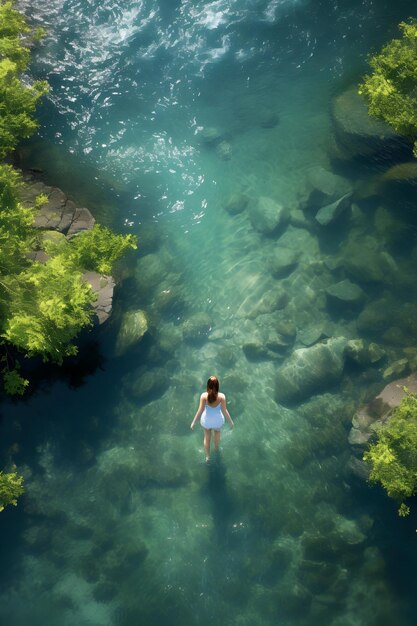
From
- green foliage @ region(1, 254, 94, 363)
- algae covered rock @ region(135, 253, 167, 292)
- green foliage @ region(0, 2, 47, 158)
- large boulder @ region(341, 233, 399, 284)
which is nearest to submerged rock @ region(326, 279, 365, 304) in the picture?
large boulder @ region(341, 233, 399, 284)

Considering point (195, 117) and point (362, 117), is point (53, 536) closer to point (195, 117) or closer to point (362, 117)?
point (195, 117)

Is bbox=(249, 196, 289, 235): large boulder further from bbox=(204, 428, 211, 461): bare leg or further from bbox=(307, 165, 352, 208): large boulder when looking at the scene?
bbox=(204, 428, 211, 461): bare leg

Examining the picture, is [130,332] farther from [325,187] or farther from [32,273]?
[325,187]

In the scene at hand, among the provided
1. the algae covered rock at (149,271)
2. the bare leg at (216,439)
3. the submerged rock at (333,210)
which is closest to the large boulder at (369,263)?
the submerged rock at (333,210)

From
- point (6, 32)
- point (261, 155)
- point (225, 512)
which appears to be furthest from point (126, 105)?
point (225, 512)

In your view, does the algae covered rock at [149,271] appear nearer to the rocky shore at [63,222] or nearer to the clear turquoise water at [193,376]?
the clear turquoise water at [193,376]

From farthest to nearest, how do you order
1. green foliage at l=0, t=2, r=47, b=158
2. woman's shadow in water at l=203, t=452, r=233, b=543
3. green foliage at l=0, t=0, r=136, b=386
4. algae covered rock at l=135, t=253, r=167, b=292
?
algae covered rock at l=135, t=253, r=167, b=292 < green foliage at l=0, t=2, r=47, b=158 < woman's shadow in water at l=203, t=452, r=233, b=543 < green foliage at l=0, t=0, r=136, b=386

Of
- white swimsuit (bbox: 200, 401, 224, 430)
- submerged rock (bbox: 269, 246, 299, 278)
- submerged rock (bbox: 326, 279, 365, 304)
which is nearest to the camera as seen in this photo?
white swimsuit (bbox: 200, 401, 224, 430)
